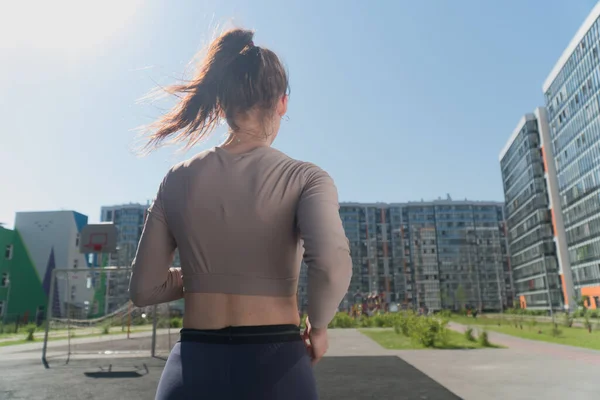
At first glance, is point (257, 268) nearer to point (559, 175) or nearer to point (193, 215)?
point (193, 215)

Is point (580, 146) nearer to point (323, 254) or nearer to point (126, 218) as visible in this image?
point (323, 254)

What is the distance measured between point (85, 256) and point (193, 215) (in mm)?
65675

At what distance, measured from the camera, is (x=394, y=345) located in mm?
15242

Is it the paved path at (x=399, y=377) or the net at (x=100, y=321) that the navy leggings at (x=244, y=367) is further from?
the net at (x=100, y=321)

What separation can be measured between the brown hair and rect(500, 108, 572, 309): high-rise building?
74144 millimetres

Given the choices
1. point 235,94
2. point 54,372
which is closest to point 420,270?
point 54,372

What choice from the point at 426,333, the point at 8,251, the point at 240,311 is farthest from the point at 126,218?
the point at 240,311

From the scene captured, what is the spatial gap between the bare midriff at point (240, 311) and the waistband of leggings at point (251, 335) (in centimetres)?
1

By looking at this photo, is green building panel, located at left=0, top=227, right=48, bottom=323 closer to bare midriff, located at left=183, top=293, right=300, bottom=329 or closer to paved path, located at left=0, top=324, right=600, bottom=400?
paved path, located at left=0, top=324, right=600, bottom=400

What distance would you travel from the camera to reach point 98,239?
1544 centimetres

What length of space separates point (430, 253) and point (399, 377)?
9575 centimetres

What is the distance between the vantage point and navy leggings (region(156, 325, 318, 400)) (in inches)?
38.4

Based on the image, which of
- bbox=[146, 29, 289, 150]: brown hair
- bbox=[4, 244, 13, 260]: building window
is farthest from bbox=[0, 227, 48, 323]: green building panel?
bbox=[146, 29, 289, 150]: brown hair

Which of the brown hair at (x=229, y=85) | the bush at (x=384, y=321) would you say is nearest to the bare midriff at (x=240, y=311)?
the brown hair at (x=229, y=85)
